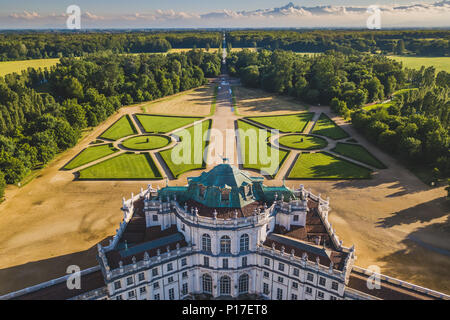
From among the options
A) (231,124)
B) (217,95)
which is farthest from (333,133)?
(217,95)

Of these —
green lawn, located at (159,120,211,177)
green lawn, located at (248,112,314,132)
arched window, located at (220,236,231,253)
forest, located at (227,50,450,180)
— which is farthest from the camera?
green lawn, located at (248,112,314,132)

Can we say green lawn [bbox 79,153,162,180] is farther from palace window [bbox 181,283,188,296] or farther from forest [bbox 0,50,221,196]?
palace window [bbox 181,283,188,296]

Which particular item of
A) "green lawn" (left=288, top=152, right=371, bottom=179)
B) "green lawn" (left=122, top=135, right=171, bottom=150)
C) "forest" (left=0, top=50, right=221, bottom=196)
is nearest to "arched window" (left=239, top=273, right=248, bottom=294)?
"green lawn" (left=288, top=152, right=371, bottom=179)

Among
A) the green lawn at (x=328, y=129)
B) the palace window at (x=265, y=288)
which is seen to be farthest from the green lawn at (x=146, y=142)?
the palace window at (x=265, y=288)

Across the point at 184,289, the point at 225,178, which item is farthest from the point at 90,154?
the point at 225,178
